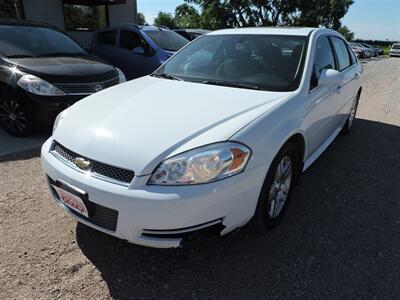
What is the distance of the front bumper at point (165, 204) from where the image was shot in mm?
1998

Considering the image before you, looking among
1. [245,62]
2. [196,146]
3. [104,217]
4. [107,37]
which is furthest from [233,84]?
[107,37]

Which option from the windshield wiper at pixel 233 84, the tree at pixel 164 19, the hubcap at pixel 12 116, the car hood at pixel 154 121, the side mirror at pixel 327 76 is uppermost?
the side mirror at pixel 327 76

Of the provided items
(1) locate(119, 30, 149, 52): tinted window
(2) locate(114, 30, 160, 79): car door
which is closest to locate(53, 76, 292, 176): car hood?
(2) locate(114, 30, 160, 79): car door

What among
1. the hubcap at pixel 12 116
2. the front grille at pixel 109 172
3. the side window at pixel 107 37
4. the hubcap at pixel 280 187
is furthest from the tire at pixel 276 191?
the side window at pixel 107 37

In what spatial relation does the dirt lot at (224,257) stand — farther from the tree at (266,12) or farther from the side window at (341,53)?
the tree at (266,12)

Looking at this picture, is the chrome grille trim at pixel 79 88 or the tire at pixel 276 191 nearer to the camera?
the tire at pixel 276 191

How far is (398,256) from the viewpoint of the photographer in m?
2.60

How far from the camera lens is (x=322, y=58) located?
3.58m

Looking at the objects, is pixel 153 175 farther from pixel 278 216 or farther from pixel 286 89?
pixel 286 89

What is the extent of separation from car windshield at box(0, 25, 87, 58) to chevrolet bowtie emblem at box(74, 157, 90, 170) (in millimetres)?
3766

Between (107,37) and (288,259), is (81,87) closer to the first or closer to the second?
(288,259)

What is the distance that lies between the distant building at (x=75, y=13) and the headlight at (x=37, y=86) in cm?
778

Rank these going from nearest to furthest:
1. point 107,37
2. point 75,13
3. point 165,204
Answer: point 165,204 → point 107,37 → point 75,13

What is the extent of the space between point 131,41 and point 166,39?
2.70 feet
